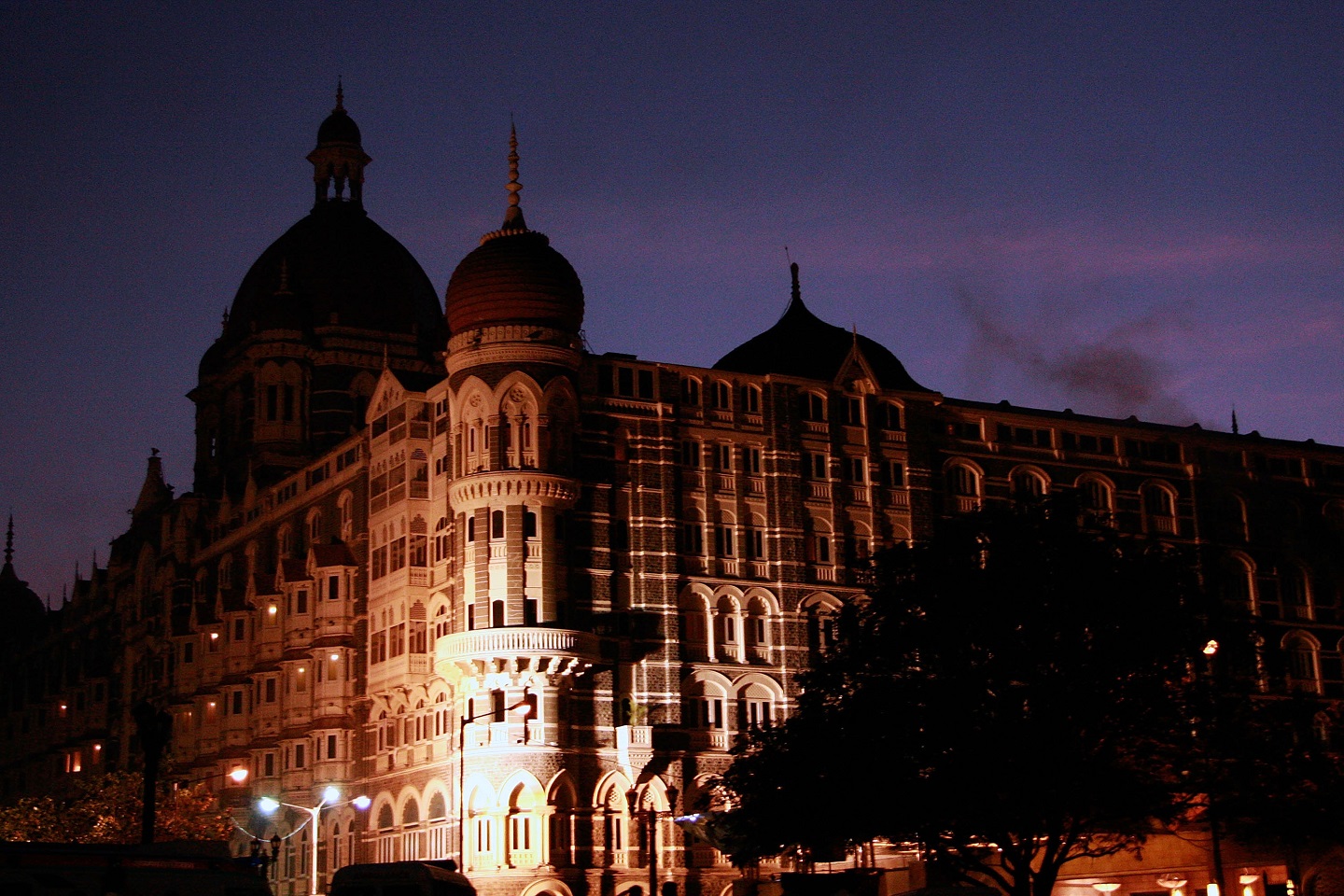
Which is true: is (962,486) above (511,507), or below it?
above

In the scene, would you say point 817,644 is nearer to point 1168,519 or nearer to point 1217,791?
point 1168,519

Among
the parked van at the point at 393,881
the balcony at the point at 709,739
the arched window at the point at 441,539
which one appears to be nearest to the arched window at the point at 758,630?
the balcony at the point at 709,739

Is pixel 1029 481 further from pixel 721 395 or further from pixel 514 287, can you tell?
pixel 514 287

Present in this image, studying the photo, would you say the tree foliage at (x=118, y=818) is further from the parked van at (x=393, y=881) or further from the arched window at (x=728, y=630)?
the parked van at (x=393, y=881)

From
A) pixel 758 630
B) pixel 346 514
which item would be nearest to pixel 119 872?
pixel 758 630

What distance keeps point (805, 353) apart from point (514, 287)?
712 inches

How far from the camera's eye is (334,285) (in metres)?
111

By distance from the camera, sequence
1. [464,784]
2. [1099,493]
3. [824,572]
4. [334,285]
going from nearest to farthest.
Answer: [464,784] → [824,572] → [1099,493] → [334,285]

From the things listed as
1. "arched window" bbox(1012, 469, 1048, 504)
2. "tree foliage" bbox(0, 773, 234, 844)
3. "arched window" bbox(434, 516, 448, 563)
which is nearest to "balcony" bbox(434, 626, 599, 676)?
"arched window" bbox(434, 516, 448, 563)

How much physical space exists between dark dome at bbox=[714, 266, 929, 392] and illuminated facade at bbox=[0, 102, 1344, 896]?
186mm

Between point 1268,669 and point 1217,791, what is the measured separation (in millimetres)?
6765

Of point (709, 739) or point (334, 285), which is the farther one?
point (334, 285)

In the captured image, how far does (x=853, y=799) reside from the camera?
5444 centimetres

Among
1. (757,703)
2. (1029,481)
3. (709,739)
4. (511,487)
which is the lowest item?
(709,739)
